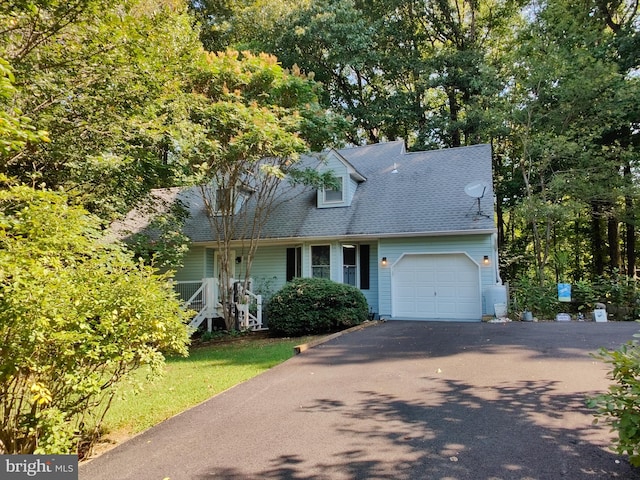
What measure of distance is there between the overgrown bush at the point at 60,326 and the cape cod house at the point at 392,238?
29.2ft

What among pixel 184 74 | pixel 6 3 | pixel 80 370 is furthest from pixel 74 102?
pixel 80 370

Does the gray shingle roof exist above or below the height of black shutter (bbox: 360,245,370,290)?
above

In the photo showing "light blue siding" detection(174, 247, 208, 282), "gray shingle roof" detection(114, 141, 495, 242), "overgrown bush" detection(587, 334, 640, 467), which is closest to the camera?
"overgrown bush" detection(587, 334, 640, 467)

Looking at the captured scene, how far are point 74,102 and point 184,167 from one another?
2907mm

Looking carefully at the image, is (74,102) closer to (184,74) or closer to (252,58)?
(184,74)

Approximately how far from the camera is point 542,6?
1736cm

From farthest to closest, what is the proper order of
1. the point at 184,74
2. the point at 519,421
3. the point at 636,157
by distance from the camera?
the point at 636,157, the point at 184,74, the point at 519,421

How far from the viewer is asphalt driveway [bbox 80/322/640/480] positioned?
3305mm

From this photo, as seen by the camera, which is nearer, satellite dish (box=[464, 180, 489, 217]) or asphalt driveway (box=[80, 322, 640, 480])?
asphalt driveway (box=[80, 322, 640, 480])

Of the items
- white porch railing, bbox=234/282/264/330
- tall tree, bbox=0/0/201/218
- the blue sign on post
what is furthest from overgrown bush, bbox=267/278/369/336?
the blue sign on post

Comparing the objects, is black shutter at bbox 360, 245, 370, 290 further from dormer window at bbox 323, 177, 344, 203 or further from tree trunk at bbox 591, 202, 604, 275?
tree trunk at bbox 591, 202, 604, 275

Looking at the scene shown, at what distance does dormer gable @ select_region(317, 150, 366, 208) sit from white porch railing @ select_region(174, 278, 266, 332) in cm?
424

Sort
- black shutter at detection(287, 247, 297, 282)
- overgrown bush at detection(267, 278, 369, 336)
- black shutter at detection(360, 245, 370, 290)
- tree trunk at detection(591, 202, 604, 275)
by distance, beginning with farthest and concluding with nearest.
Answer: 1. tree trunk at detection(591, 202, 604, 275)
2. black shutter at detection(287, 247, 297, 282)
3. black shutter at detection(360, 245, 370, 290)
4. overgrown bush at detection(267, 278, 369, 336)

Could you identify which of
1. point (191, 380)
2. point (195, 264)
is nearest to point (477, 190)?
point (191, 380)
